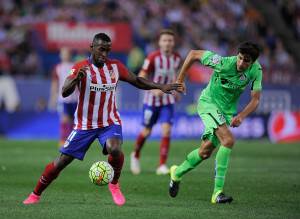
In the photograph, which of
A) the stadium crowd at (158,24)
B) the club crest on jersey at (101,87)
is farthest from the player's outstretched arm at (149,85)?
the stadium crowd at (158,24)

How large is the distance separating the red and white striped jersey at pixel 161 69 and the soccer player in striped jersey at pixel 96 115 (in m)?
4.62

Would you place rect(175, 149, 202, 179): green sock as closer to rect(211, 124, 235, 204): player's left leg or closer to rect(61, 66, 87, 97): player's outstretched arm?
rect(211, 124, 235, 204): player's left leg

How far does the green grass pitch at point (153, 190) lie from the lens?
920 cm

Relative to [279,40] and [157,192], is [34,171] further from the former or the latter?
[279,40]

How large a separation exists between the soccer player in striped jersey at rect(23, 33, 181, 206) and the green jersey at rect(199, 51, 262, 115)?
827 mm

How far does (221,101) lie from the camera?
35.3 ft

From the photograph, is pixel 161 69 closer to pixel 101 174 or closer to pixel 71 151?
pixel 71 151

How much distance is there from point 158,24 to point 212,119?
17318mm

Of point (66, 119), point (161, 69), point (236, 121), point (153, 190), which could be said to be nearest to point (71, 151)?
point (236, 121)

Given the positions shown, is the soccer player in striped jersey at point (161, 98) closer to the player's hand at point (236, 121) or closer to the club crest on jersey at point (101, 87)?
the player's hand at point (236, 121)

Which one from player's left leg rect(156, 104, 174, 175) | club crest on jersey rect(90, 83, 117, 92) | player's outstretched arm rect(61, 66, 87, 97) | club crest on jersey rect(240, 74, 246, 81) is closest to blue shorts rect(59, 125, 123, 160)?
club crest on jersey rect(90, 83, 117, 92)

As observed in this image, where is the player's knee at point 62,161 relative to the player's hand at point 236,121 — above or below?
below

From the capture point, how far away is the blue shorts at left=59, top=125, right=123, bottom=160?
969cm

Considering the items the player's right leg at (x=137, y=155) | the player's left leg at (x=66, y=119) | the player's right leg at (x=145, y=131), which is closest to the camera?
the player's right leg at (x=137, y=155)
